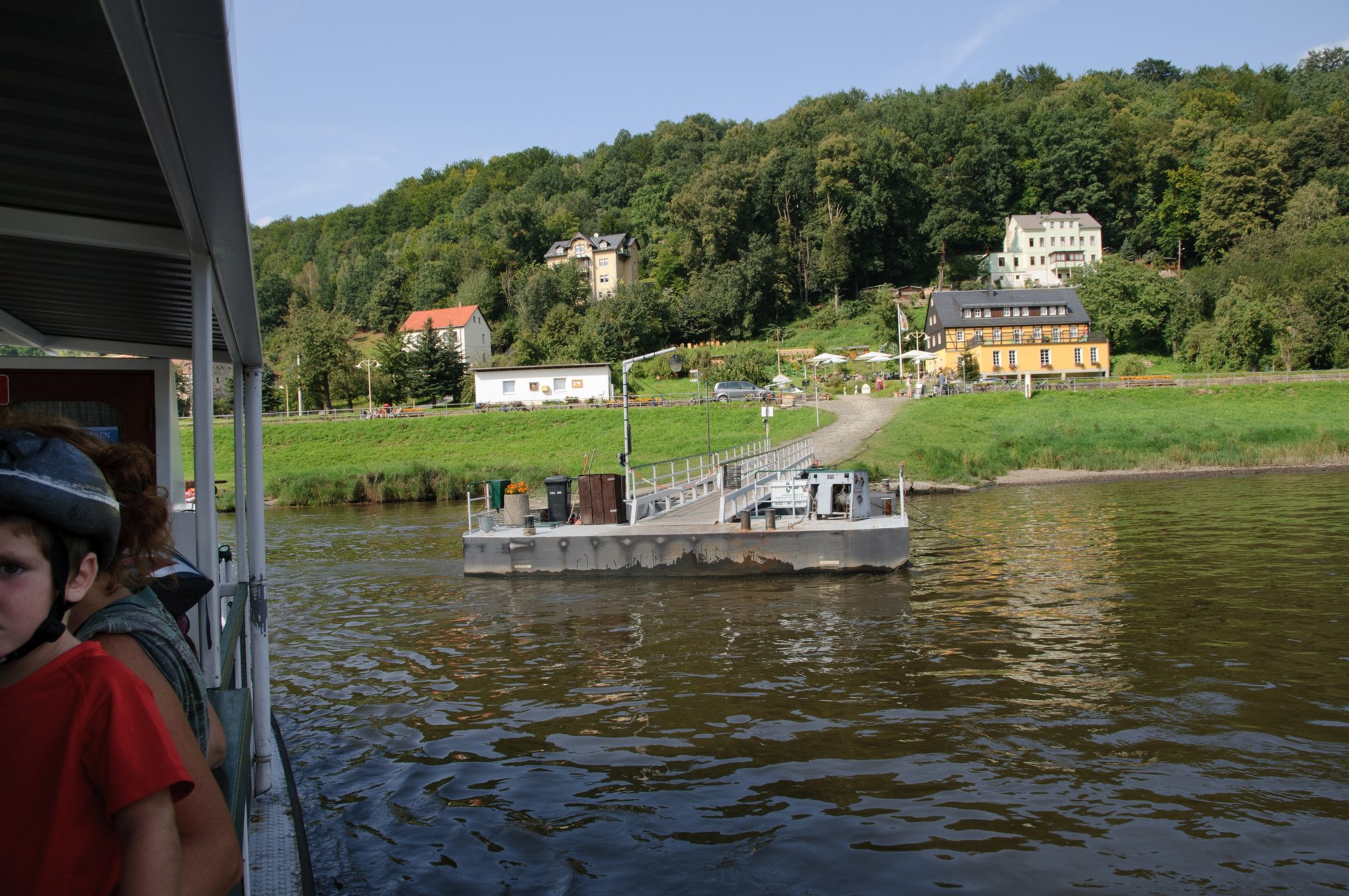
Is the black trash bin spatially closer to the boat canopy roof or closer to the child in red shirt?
the boat canopy roof

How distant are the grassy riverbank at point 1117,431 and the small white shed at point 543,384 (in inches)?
895

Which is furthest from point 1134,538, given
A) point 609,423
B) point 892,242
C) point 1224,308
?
point 892,242

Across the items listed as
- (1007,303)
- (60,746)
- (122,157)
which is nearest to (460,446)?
(122,157)

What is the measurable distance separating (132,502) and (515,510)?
70.1ft

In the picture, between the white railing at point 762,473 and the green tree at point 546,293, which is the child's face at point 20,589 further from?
the green tree at point 546,293

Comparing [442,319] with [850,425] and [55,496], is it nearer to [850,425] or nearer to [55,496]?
[850,425]

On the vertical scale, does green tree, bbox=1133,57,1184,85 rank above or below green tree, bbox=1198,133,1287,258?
above

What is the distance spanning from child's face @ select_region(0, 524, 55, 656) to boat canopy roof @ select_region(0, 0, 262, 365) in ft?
4.70

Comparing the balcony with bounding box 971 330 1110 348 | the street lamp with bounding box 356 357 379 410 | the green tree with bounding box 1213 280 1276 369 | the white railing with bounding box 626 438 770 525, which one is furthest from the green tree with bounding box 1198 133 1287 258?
the white railing with bounding box 626 438 770 525

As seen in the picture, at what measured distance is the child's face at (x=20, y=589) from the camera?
6.33ft

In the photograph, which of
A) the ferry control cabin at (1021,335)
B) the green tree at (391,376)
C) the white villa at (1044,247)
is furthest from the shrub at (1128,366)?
the green tree at (391,376)

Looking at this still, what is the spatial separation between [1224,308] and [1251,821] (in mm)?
80531

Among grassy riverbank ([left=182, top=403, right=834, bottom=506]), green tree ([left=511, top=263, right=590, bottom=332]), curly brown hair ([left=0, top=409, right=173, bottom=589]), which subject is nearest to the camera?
curly brown hair ([left=0, top=409, right=173, bottom=589])

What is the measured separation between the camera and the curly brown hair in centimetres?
252
